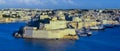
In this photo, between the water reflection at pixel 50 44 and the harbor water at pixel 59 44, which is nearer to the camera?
the water reflection at pixel 50 44

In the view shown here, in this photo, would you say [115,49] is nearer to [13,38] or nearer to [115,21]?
[13,38]

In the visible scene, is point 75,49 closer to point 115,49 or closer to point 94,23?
point 115,49

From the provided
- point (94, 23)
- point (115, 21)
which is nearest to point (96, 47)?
point (94, 23)

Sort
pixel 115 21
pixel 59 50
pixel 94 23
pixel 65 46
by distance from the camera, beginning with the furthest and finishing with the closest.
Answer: pixel 115 21 → pixel 94 23 → pixel 65 46 → pixel 59 50

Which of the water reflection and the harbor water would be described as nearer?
the water reflection

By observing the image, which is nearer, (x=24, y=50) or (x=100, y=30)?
(x=24, y=50)

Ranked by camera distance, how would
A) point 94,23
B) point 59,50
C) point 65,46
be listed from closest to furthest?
point 59,50
point 65,46
point 94,23

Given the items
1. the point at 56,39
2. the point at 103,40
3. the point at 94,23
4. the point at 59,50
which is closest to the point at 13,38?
the point at 56,39

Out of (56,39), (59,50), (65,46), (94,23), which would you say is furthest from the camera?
(94,23)

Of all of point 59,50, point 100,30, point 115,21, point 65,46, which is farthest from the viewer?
point 115,21
